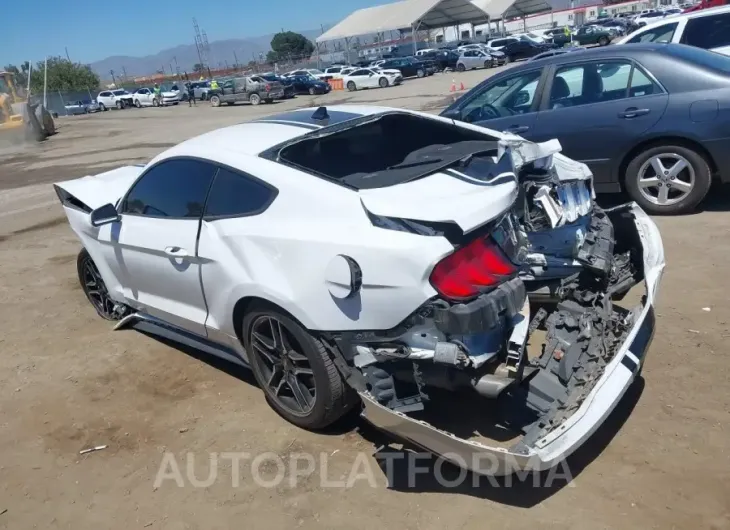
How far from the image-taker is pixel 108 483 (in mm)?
3402

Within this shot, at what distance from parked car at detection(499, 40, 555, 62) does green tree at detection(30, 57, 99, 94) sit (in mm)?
50528

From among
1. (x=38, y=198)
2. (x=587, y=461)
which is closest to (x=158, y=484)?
(x=587, y=461)

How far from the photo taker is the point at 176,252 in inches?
152

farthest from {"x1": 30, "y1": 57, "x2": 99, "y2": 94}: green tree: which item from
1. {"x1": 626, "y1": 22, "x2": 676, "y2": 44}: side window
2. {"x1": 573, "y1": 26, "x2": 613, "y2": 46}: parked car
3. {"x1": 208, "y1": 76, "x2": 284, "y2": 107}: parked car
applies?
{"x1": 626, "y1": 22, "x2": 676, "y2": 44}: side window

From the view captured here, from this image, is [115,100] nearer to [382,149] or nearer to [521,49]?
[521,49]

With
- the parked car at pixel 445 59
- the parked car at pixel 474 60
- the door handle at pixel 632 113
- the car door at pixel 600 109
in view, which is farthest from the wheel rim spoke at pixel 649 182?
the parked car at pixel 445 59

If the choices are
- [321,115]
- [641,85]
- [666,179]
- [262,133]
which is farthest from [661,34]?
[262,133]

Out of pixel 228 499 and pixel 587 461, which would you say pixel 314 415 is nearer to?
pixel 228 499

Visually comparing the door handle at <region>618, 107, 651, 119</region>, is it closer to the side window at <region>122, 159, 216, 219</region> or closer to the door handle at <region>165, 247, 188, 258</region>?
the side window at <region>122, 159, 216, 219</region>

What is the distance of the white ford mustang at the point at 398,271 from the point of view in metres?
2.86

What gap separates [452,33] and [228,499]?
3663 inches

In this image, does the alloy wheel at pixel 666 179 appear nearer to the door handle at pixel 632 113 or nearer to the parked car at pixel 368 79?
the door handle at pixel 632 113

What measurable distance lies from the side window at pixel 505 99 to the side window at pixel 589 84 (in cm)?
25

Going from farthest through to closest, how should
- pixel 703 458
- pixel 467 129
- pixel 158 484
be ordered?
1. pixel 467 129
2. pixel 158 484
3. pixel 703 458
